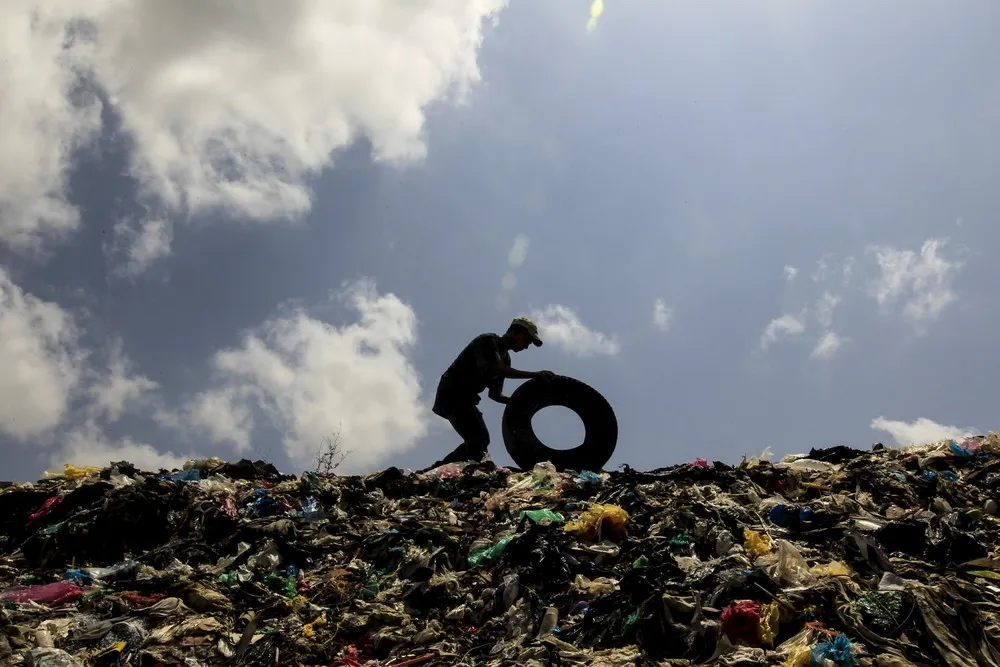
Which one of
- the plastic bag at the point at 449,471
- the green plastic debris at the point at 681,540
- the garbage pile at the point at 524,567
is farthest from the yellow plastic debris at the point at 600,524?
the plastic bag at the point at 449,471

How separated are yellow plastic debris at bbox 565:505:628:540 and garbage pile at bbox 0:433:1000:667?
17 mm

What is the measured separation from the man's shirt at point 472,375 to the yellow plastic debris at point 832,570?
14.8 feet

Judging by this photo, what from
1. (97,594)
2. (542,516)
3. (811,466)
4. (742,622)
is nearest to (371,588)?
(542,516)

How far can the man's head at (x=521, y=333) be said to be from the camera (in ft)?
26.7

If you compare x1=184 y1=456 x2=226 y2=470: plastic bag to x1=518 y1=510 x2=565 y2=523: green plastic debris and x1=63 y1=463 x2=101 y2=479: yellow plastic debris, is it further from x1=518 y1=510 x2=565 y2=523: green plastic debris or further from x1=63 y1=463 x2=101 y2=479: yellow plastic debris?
x1=518 y1=510 x2=565 y2=523: green plastic debris

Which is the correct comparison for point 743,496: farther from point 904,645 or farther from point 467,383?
point 467,383

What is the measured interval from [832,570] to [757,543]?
0.64m

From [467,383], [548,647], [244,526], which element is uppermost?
[467,383]

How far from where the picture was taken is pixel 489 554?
482 cm

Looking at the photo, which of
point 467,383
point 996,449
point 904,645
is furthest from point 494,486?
point 996,449

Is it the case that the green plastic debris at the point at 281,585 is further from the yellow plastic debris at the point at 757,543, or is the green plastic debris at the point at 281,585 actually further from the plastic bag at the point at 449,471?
the yellow plastic debris at the point at 757,543

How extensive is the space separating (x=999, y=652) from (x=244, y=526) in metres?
5.03

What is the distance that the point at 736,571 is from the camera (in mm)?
3775

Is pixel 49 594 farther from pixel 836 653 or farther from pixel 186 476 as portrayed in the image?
pixel 836 653
